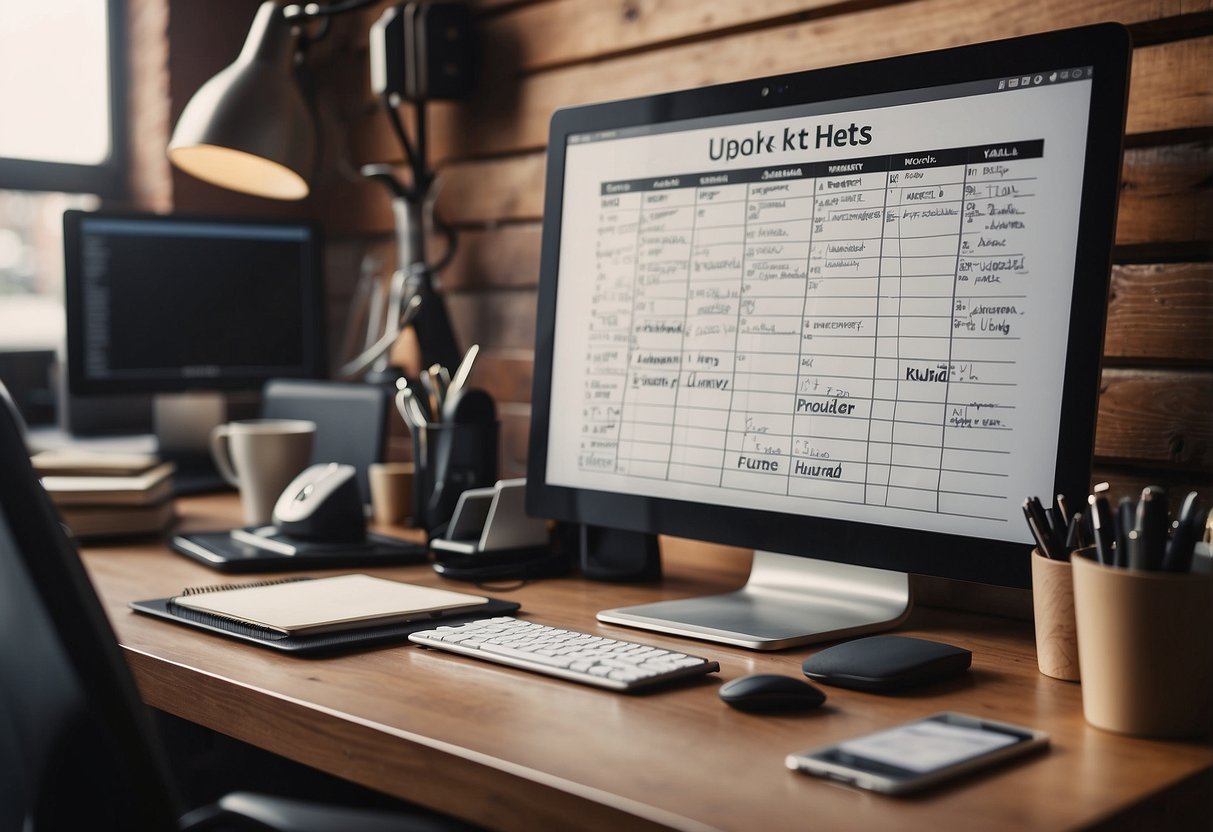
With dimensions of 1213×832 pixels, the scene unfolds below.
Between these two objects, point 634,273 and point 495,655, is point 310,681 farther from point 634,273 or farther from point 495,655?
point 634,273

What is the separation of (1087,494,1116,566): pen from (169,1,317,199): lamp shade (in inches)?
51.1

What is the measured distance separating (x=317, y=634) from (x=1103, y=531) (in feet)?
1.94

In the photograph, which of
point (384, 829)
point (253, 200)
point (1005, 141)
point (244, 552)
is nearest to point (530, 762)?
point (384, 829)

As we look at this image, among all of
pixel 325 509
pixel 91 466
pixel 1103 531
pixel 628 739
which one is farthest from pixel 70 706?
pixel 91 466

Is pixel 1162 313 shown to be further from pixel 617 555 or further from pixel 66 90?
pixel 66 90

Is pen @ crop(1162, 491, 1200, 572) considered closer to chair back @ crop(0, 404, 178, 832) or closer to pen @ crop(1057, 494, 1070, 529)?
pen @ crop(1057, 494, 1070, 529)

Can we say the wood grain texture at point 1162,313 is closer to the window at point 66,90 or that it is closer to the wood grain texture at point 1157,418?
the wood grain texture at point 1157,418

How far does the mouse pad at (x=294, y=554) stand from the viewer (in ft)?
4.16

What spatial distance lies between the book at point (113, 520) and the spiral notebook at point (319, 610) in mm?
400

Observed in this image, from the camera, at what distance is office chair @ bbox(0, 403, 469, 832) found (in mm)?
577

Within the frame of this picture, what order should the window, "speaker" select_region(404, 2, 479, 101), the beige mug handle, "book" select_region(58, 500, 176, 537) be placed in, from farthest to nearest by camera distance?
1. the window
2. "speaker" select_region(404, 2, 479, 101)
3. the beige mug handle
4. "book" select_region(58, 500, 176, 537)

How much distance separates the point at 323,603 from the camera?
103 centimetres

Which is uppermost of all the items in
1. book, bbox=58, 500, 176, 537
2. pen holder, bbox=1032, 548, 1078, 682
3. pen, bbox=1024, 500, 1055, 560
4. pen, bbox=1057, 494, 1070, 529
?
pen, bbox=1057, 494, 1070, 529

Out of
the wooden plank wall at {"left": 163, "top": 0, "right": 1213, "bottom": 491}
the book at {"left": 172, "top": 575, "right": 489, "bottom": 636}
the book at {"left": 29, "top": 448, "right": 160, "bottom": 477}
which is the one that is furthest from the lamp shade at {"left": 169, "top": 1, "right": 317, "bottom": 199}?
the book at {"left": 172, "top": 575, "right": 489, "bottom": 636}
